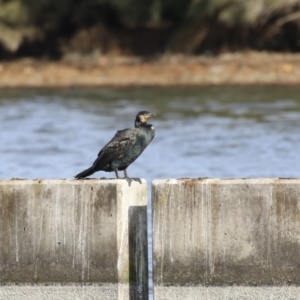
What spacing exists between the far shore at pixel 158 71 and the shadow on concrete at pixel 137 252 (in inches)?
1055

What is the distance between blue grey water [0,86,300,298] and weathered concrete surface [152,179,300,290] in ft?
31.5

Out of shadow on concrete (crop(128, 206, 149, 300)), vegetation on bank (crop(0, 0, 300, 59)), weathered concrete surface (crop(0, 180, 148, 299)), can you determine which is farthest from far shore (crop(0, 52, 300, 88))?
weathered concrete surface (crop(0, 180, 148, 299))

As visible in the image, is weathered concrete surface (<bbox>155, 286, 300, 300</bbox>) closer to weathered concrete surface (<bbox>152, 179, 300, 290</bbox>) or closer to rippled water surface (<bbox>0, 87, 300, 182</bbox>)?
weathered concrete surface (<bbox>152, 179, 300, 290</bbox>)

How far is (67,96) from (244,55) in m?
6.85

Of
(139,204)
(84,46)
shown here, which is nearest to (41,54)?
(84,46)

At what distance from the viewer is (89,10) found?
145 ft

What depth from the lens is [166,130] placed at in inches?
1115

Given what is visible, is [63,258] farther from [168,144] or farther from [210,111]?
[210,111]

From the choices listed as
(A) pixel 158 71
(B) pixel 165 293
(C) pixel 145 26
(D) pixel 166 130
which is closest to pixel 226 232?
(B) pixel 165 293

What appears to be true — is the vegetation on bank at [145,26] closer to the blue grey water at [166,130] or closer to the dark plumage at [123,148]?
the blue grey water at [166,130]

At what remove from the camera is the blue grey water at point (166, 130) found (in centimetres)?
2191

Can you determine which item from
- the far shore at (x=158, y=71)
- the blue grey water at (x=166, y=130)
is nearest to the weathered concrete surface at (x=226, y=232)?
the blue grey water at (x=166, y=130)

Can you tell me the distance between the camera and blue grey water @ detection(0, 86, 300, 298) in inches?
862

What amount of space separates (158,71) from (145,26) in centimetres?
612
